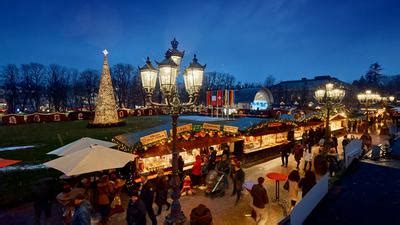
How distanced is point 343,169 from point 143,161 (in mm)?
9757

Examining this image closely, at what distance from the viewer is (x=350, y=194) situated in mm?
9953

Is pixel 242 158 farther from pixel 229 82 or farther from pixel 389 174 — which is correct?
pixel 229 82

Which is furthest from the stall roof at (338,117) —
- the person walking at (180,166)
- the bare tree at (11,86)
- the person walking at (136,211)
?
the bare tree at (11,86)

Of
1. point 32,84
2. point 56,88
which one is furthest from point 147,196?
point 32,84

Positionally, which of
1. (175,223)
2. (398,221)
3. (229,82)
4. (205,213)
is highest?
(229,82)

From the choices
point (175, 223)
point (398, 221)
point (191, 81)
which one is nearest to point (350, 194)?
point (398, 221)

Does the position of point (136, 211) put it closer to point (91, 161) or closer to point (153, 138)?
point (91, 161)

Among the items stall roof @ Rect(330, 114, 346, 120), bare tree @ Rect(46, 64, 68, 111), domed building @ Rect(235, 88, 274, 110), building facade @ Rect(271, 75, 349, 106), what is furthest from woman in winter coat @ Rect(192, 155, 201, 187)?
building facade @ Rect(271, 75, 349, 106)

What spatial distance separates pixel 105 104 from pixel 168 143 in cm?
1856

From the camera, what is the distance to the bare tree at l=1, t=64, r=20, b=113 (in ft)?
192

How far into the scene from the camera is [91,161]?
831cm

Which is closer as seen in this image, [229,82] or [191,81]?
[191,81]

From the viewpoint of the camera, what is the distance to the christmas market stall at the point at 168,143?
418 inches

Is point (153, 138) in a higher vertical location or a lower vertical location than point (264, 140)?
higher
